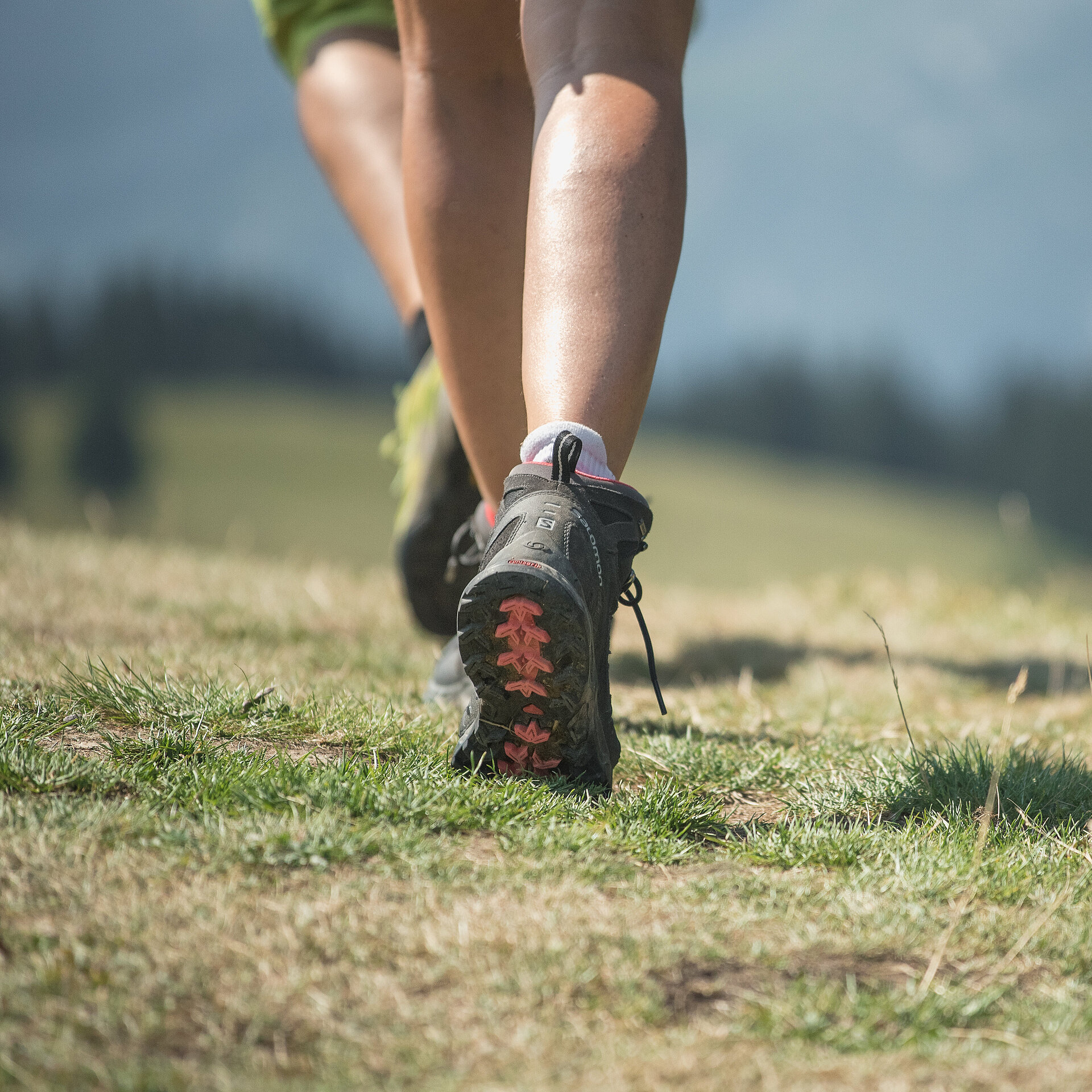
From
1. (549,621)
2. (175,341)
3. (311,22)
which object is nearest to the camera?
(549,621)

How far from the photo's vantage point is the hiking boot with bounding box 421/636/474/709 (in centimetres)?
198

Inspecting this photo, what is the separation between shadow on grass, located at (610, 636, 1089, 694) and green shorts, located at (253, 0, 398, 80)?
1.85 metres

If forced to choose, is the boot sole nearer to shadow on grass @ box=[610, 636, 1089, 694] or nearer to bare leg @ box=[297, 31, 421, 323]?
shadow on grass @ box=[610, 636, 1089, 694]

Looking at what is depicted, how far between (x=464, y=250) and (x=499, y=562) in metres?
0.82

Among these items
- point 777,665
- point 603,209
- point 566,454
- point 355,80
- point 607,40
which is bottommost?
point 777,665

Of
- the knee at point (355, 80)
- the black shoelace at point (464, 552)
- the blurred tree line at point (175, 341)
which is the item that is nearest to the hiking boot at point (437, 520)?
the black shoelace at point (464, 552)

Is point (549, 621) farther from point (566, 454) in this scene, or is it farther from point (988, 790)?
point (988, 790)

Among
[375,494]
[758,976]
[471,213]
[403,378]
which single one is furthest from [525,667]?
[403,378]

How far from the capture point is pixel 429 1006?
0.92m

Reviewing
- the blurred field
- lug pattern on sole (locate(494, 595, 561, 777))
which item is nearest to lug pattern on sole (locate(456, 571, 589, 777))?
lug pattern on sole (locate(494, 595, 561, 777))

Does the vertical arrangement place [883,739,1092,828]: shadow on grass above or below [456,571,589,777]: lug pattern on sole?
below

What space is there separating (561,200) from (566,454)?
1.33 ft

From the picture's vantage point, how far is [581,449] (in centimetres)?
141

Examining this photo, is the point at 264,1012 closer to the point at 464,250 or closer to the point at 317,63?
the point at 464,250
